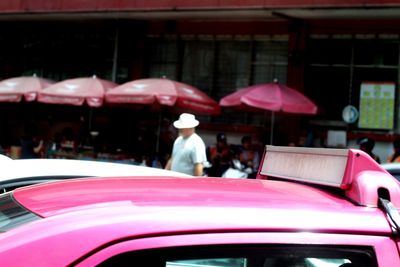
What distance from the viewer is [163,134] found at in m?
12.0

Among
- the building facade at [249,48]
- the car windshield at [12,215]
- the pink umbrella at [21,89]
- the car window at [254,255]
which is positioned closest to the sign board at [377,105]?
the building facade at [249,48]

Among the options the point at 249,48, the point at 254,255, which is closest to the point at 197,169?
the point at 249,48

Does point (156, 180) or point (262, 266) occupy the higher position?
point (156, 180)

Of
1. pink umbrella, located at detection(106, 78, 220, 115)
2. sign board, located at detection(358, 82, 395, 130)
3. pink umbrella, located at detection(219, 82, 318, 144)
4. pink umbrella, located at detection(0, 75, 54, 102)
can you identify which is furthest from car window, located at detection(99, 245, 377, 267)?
pink umbrella, located at detection(0, 75, 54, 102)

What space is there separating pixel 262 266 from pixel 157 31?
11.3 meters

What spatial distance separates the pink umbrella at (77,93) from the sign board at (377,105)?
493cm

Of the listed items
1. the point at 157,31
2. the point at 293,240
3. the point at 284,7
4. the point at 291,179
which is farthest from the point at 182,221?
the point at 157,31

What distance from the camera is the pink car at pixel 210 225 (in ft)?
4.49

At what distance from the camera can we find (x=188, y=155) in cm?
745

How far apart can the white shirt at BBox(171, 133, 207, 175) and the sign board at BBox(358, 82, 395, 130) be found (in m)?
4.49

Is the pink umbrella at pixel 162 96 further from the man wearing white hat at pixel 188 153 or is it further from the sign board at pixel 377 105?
the sign board at pixel 377 105

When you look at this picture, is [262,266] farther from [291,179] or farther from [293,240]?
[291,179]

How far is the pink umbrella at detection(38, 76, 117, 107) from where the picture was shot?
33.5ft

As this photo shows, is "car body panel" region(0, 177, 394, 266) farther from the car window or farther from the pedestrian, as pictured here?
the pedestrian
